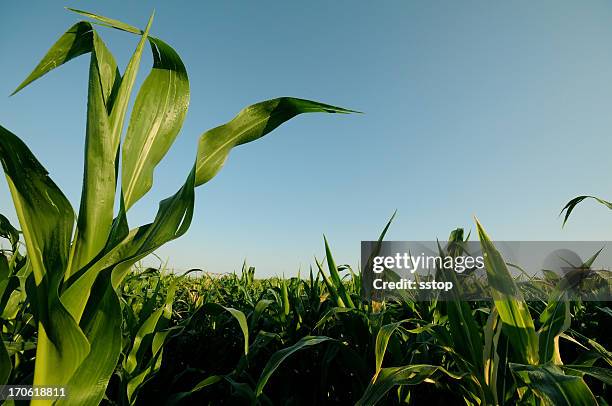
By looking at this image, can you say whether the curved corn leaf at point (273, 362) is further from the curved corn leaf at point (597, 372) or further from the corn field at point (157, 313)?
the curved corn leaf at point (597, 372)

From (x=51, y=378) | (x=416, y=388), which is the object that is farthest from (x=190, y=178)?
(x=416, y=388)

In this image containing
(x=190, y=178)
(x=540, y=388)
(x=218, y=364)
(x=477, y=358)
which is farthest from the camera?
(x=218, y=364)

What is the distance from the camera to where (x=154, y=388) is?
1.35 m

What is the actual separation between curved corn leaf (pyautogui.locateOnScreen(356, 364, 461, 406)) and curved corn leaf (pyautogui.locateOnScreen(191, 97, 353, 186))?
62 centimetres

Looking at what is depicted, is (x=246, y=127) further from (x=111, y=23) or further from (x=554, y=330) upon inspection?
(x=554, y=330)

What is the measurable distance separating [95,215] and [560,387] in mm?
930

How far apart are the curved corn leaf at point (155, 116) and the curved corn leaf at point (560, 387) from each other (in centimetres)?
91

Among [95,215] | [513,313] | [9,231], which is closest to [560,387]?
[513,313]

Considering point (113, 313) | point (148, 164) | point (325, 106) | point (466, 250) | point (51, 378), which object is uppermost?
point (325, 106)

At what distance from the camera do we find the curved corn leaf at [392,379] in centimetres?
75

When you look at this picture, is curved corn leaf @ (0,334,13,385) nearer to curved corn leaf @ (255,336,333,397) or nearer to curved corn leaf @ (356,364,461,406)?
curved corn leaf @ (255,336,333,397)

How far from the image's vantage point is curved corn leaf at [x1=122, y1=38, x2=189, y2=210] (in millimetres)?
855

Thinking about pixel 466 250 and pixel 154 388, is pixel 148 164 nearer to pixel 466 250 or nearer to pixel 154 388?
pixel 154 388

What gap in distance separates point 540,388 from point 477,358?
0.81 ft
